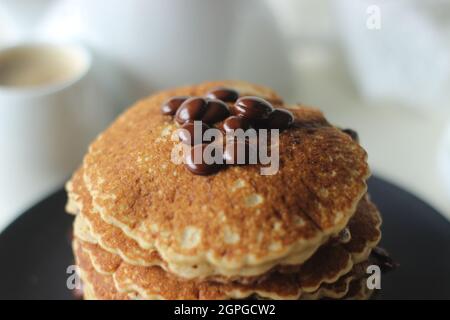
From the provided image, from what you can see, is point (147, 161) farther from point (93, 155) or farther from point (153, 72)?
point (153, 72)

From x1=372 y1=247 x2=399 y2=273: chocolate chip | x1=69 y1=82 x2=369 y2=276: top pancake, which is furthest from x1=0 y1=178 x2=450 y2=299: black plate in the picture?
x1=69 y1=82 x2=369 y2=276: top pancake

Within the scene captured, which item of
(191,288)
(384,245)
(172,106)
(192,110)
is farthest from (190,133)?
(384,245)

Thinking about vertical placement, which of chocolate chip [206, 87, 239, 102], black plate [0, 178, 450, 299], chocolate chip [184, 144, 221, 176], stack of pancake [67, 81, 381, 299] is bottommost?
black plate [0, 178, 450, 299]

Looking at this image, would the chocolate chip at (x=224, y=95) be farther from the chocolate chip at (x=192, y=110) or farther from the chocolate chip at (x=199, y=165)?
the chocolate chip at (x=199, y=165)

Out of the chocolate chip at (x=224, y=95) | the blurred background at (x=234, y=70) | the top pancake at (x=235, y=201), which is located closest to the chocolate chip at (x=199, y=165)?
the top pancake at (x=235, y=201)

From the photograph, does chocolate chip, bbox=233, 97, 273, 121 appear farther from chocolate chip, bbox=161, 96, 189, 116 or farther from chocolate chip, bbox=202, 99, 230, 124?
chocolate chip, bbox=161, 96, 189, 116

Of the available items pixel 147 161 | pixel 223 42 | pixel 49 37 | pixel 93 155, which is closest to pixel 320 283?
pixel 147 161

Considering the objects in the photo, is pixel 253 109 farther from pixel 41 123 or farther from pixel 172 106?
pixel 41 123
